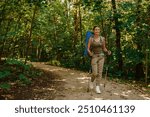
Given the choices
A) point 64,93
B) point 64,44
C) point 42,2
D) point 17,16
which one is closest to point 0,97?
point 64,93

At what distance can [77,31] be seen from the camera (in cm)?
2652

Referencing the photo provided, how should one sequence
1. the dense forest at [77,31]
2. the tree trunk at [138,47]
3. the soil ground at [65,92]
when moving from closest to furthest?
the soil ground at [65,92]
the dense forest at [77,31]
the tree trunk at [138,47]

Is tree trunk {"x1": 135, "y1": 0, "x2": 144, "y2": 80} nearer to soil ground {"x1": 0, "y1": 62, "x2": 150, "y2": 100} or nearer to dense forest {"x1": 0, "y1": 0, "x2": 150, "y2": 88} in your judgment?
dense forest {"x1": 0, "y1": 0, "x2": 150, "y2": 88}

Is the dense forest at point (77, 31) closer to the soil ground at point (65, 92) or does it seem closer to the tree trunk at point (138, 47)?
the tree trunk at point (138, 47)

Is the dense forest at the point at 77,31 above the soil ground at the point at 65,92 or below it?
above

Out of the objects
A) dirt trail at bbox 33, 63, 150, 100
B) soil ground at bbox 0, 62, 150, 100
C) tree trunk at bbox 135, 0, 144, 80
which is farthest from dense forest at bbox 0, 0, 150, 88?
dirt trail at bbox 33, 63, 150, 100

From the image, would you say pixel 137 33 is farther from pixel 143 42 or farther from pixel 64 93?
pixel 64 93

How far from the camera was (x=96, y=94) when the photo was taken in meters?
11.2

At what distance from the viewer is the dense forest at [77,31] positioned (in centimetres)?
1509

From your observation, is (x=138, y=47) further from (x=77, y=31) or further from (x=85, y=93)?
(x=77, y=31)

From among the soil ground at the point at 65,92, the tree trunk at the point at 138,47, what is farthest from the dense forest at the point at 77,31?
the soil ground at the point at 65,92

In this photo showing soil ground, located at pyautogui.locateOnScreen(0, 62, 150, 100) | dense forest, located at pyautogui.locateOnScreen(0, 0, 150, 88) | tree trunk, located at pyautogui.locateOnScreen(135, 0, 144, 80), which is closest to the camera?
soil ground, located at pyautogui.locateOnScreen(0, 62, 150, 100)

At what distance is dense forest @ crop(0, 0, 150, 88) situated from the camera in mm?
15086

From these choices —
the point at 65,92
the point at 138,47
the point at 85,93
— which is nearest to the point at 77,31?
the point at 138,47
